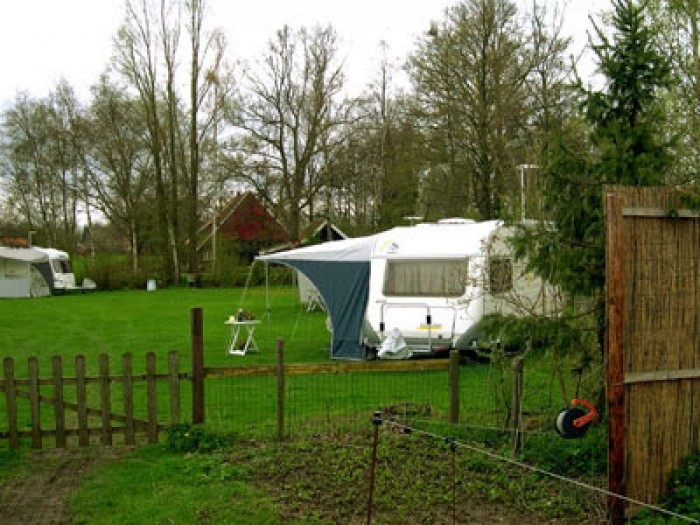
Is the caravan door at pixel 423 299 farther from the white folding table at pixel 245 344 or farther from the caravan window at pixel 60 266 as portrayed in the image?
the caravan window at pixel 60 266

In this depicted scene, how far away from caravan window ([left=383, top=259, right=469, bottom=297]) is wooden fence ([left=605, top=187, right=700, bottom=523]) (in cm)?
713

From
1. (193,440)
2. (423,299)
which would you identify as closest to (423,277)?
(423,299)

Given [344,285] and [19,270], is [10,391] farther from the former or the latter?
[19,270]

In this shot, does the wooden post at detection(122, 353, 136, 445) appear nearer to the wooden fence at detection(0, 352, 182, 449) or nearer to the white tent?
the wooden fence at detection(0, 352, 182, 449)

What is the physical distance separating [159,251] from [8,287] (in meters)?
9.28

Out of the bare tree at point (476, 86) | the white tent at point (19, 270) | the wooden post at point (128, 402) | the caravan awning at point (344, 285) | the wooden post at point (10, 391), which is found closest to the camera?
the wooden post at point (10, 391)

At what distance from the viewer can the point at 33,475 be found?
596cm

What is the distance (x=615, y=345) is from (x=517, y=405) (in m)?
1.80

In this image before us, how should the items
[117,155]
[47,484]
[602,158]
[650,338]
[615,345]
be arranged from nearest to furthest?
[615,345]
[650,338]
[602,158]
[47,484]
[117,155]

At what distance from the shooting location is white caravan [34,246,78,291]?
32281 millimetres

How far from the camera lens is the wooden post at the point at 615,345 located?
4449 millimetres

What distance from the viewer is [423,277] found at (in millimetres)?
12500

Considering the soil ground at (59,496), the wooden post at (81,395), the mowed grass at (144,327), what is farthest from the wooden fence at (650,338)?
the mowed grass at (144,327)

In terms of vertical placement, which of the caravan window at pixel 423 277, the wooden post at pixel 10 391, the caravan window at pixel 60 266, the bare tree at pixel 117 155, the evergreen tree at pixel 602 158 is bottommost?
the wooden post at pixel 10 391
